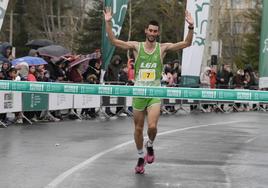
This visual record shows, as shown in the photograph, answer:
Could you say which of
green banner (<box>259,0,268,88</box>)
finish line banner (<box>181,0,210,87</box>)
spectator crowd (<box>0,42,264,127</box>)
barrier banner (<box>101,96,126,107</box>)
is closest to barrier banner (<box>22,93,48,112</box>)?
spectator crowd (<box>0,42,264,127</box>)

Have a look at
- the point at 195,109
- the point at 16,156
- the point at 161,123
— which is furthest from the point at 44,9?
the point at 16,156

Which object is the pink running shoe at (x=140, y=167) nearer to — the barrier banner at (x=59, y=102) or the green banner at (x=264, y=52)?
the green banner at (x=264, y=52)

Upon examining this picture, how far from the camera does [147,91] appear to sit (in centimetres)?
1066

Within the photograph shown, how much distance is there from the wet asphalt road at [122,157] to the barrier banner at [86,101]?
94.1 inches

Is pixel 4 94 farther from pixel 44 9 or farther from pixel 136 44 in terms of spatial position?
pixel 44 9

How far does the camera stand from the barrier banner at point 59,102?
20.4m

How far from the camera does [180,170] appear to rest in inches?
431

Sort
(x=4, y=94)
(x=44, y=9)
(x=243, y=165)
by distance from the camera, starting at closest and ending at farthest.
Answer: (x=243, y=165) → (x=4, y=94) → (x=44, y=9)

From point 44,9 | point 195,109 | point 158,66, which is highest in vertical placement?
point 44,9

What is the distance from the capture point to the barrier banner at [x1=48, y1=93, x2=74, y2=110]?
20.4 m

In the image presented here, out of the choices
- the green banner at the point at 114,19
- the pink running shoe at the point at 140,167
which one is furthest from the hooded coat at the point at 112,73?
the pink running shoe at the point at 140,167

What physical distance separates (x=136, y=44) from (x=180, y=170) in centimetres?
204

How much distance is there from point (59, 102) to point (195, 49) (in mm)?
7516

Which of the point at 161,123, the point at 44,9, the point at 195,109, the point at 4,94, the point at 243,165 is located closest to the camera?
the point at 243,165
